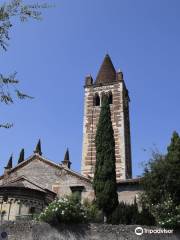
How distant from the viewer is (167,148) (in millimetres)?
28172

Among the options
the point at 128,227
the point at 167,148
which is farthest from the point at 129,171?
the point at 128,227

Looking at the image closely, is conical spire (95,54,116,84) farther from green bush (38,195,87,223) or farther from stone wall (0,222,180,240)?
stone wall (0,222,180,240)

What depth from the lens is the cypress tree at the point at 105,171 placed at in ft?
87.6

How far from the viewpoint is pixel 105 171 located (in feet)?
92.5

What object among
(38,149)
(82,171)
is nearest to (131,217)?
(38,149)

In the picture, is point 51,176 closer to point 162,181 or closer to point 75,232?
point 162,181

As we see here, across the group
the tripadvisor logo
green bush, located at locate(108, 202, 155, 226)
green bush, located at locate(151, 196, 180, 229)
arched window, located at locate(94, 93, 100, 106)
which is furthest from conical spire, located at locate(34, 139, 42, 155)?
the tripadvisor logo

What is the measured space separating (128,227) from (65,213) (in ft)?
13.7

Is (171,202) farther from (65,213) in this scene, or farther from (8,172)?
(8,172)

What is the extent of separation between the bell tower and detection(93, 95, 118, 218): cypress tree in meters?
9.67

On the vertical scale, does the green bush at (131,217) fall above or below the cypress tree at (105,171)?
below

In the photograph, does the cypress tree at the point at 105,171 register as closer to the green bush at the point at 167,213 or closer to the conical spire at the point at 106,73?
the green bush at the point at 167,213

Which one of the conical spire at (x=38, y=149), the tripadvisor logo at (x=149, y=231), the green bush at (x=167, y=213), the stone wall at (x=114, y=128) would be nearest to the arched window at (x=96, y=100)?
the stone wall at (x=114, y=128)

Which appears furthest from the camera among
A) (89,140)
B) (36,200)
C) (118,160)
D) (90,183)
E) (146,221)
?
(89,140)
